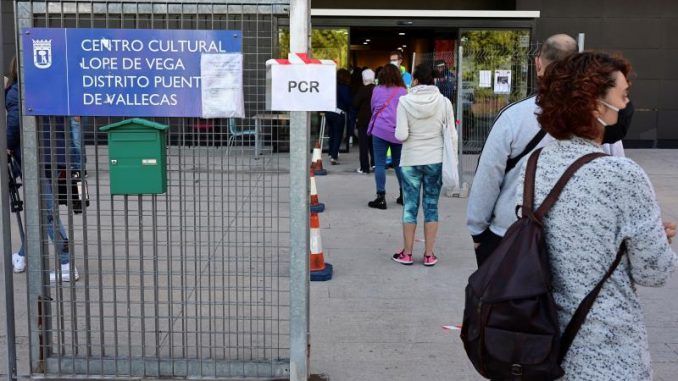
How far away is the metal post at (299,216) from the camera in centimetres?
367

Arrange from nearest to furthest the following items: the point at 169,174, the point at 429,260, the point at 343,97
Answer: the point at 169,174
the point at 429,260
the point at 343,97

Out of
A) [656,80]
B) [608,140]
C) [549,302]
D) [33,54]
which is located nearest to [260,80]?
[33,54]

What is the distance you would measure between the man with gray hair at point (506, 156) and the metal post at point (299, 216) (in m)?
0.85

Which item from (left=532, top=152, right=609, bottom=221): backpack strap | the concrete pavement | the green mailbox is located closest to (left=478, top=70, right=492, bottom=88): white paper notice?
the concrete pavement

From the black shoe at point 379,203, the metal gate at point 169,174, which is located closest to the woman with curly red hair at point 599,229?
the metal gate at point 169,174

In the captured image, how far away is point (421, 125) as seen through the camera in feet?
21.8

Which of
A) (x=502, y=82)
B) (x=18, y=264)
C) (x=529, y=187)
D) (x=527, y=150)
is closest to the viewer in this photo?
(x=529, y=187)

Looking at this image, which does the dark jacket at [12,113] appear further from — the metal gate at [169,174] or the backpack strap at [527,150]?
the backpack strap at [527,150]

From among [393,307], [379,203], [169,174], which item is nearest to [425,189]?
[393,307]

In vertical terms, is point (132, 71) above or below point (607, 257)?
above

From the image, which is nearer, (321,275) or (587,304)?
(587,304)

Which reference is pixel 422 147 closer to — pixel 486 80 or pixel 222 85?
pixel 222 85

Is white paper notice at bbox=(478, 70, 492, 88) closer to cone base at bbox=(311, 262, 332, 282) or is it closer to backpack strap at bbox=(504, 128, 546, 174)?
cone base at bbox=(311, 262, 332, 282)

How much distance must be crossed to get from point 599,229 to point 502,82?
9817 millimetres
